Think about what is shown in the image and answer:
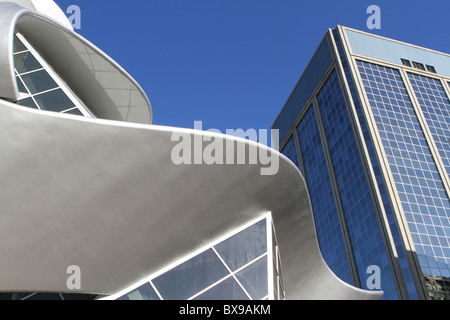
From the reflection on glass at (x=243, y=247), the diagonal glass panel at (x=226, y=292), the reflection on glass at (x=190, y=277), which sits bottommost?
the diagonal glass panel at (x=226, y=292)

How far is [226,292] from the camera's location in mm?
13484

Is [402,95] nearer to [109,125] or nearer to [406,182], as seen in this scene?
[406,182]

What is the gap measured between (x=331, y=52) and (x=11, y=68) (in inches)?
2585

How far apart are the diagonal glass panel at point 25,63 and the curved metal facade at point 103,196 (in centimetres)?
202

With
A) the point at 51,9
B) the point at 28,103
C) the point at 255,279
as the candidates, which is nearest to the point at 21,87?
the point at 28,103

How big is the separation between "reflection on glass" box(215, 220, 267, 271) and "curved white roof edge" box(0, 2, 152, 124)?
25.4ft

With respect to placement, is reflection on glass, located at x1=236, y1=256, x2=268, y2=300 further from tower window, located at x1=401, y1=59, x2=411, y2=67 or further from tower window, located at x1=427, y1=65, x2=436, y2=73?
tower window, located at x1=427, y1=65, x2=436, y2=73

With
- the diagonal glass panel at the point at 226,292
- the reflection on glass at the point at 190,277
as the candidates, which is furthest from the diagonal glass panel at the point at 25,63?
the diagonal glass panel at the point at 226,292

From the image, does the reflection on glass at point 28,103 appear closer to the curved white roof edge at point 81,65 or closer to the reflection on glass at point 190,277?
the curved white roof edge at point 81,65

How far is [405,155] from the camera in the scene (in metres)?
59.0

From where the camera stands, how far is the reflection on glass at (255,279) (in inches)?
541

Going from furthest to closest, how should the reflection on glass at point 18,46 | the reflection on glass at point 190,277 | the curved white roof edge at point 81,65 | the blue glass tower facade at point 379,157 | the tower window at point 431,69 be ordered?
the tower window at point 431,69 < the blue glass tower facade at point 379,157 < the reflection on glass at point 18,46 < the curved white roof edge at point 81,65 < the reflection on glass at point 190,277

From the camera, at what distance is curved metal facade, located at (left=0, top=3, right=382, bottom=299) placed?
11.4 metres

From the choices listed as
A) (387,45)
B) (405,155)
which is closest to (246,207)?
(405,155)
